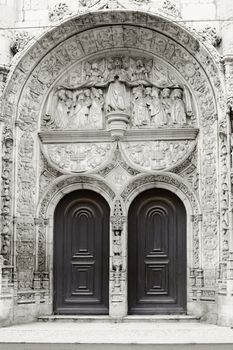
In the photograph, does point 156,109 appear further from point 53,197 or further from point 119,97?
point 53,197

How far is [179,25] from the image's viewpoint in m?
11.1

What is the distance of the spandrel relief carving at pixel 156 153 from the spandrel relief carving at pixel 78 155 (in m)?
0.40

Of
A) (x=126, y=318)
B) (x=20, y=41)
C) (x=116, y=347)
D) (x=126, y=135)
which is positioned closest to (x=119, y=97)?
(x=126, y=135)

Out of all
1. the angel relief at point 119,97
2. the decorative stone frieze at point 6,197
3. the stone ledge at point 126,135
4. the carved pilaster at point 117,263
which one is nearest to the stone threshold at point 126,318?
the carved pilaster at point 117,263

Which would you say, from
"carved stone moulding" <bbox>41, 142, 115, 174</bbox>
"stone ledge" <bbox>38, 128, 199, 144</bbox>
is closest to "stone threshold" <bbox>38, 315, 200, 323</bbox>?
"carved stone moulding" <bbox>41, 142, 115, 174</bbox>

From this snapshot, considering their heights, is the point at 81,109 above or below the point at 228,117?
above

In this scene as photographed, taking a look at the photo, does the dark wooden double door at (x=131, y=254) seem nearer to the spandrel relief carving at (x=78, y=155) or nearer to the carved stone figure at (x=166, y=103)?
the spandrel relief carving at (x=78, y=155)

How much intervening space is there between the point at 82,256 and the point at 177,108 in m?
3.12

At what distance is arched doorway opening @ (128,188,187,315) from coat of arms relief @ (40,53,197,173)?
796 mm

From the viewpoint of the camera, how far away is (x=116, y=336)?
945 centimetres

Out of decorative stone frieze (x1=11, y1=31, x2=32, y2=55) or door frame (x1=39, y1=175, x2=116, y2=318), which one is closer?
decorative stone frieze (x1=11, y1=31, x2=32, y2=55)

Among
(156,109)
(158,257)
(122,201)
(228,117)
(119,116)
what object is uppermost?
(156,109)

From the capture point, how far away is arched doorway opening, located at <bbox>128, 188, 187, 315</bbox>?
11578 millimetres

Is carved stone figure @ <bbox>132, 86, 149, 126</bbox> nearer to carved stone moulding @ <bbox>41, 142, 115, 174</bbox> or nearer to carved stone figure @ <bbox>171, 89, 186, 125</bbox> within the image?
carved stone figure @ <bbox>171, 89, 186, 125</bbox>
